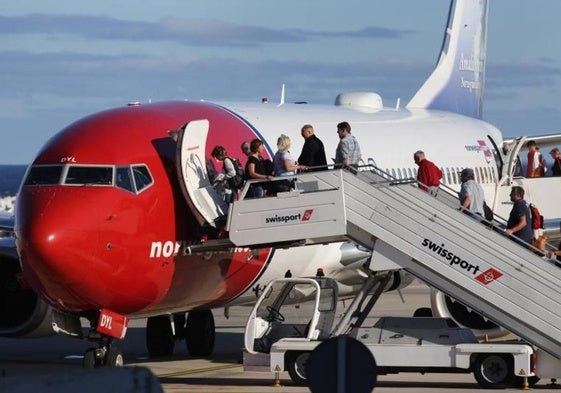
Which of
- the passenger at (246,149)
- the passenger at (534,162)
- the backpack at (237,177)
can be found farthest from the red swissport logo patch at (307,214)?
the passenger at (534,162)

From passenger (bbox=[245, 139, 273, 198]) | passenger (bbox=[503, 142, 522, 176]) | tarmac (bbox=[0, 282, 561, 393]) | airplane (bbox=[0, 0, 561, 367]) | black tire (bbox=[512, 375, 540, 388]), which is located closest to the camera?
tarmac (bbox=[0, 282, 561, 393])

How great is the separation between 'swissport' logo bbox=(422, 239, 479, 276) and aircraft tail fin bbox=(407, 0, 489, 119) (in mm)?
15442

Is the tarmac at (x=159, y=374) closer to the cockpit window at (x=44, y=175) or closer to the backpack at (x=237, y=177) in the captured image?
the cockpit window at (x=44, y=175)

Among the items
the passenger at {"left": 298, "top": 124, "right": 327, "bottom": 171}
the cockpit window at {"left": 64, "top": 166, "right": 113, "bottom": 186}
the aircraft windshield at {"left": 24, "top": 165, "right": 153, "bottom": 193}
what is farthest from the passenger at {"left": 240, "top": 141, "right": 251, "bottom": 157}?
the cockpit window at {"left": 64, "top": 166, "right": 113, "bottom": 186}

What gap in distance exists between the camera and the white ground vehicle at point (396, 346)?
18.7m

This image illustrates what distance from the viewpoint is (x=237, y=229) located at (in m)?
18.3

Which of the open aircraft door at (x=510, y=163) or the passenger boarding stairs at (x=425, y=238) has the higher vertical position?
the passenger boarding stairs at (x=425, y=238)

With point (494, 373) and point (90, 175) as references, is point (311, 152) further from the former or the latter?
point (494, 373)

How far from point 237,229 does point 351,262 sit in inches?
199

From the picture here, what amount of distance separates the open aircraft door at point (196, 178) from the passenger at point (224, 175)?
0.13 meters

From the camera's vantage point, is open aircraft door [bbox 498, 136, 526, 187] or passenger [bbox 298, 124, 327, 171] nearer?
passenger [bbox 298, 124, 327, 171]

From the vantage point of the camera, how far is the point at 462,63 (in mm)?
36188

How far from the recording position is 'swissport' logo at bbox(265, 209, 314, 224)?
18062mm

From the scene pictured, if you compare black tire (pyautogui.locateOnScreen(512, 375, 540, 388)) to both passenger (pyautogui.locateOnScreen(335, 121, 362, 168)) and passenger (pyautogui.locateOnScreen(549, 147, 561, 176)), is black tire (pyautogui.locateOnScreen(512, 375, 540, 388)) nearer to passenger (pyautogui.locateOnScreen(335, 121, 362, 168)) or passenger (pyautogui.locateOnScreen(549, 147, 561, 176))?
passenger (pyautogui.locateOnScreen(335, 121, 362, 168))
